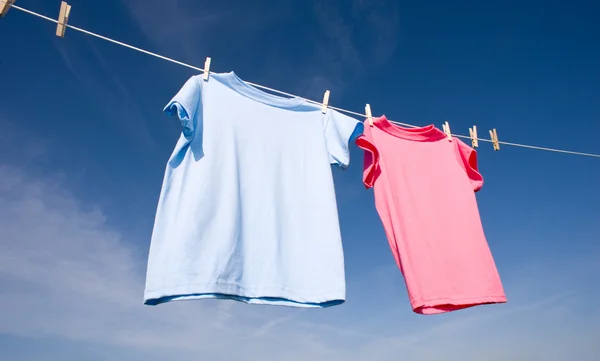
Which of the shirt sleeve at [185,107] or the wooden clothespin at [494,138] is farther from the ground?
the wooden clothespin at [494,138]

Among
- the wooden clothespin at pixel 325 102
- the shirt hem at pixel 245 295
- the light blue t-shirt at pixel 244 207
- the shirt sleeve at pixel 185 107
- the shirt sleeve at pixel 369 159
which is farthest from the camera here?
the wooden clothespin at pixel 325 102

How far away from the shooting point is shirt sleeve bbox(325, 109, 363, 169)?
3.39 m

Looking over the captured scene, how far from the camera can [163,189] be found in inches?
100

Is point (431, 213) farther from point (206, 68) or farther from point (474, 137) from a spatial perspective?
point (206, 68)

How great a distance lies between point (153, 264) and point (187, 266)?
20 cm

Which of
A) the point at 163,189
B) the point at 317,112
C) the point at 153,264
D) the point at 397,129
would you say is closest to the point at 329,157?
the point at 317,112

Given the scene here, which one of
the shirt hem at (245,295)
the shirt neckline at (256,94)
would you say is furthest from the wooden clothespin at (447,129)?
the shirt hem at (245,295)

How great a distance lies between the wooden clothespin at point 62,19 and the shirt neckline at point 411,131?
242cm

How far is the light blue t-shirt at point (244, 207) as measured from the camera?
2.35 meters

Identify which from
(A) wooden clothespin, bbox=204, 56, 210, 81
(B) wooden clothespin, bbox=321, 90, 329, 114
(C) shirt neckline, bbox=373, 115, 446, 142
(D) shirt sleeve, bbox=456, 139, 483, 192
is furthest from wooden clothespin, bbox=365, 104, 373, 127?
(A) wooden clothespin, bbox=204, 56, 210, 81

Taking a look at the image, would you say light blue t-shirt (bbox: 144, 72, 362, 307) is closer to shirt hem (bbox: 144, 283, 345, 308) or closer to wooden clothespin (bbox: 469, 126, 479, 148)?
→ shirt hem (bbox: 144, 283, 345, 308)

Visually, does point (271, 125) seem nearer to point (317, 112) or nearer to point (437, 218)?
point (317, 112)

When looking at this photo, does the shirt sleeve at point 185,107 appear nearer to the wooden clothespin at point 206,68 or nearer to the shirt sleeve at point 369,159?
the wooden clothespin at point 206,68

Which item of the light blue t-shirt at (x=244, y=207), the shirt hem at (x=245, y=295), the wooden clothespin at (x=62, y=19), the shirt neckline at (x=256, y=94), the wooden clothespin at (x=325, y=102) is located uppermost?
the wooden clothespin at (x=325, y=102)
